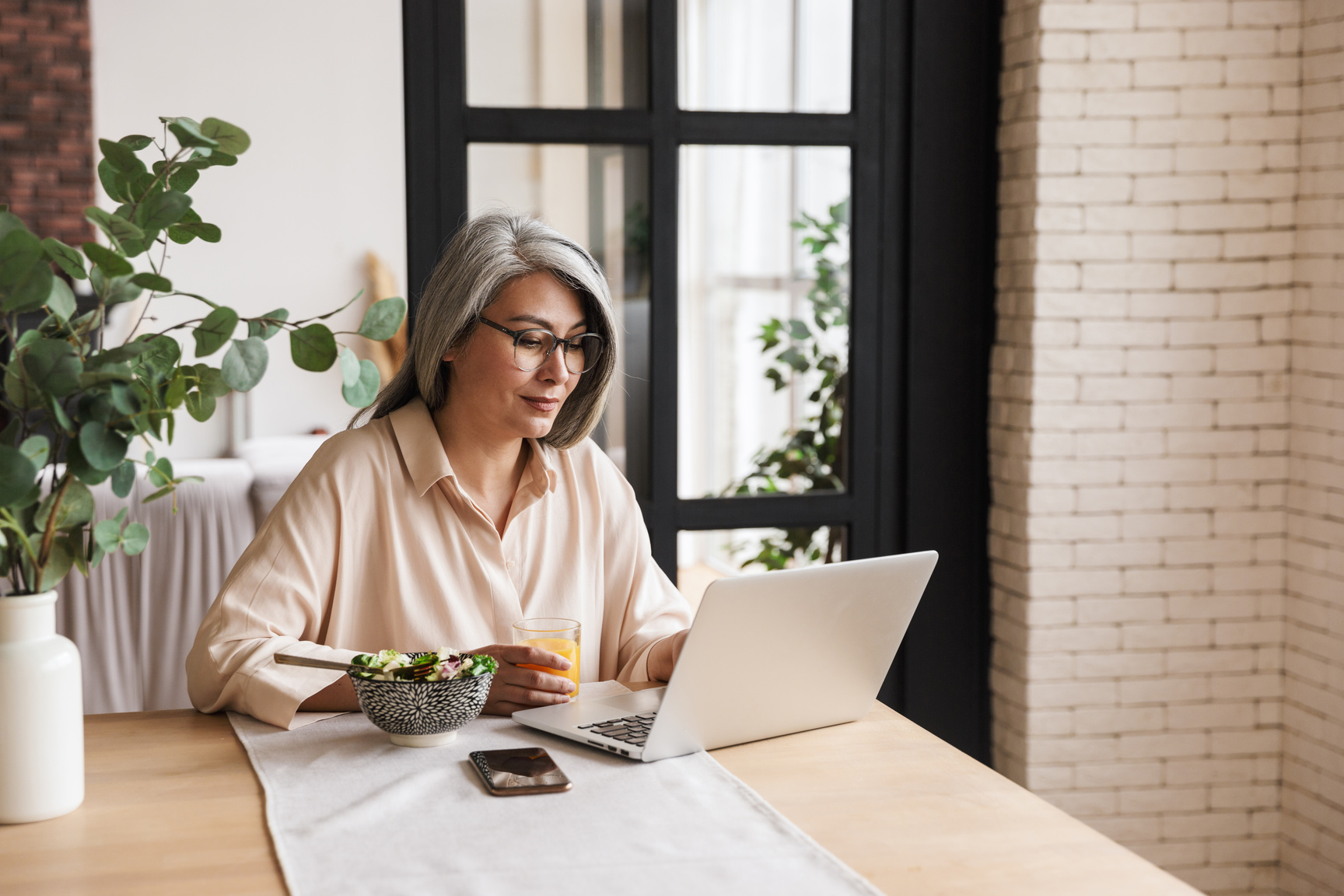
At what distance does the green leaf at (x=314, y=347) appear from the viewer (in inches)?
48.1

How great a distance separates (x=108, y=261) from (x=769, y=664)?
80cm

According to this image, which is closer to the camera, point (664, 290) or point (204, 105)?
point (664, 290)

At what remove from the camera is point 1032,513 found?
2629 millimetres

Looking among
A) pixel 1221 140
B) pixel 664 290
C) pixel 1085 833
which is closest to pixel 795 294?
pixel 664 290

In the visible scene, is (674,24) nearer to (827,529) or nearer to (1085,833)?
(827,529)

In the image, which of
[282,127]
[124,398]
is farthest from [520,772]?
[282,127]

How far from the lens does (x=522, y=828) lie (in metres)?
1.17

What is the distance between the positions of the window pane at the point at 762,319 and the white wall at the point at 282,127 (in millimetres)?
5049

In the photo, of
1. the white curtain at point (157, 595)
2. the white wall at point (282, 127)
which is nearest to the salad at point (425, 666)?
the white curtain at point (157, 595)

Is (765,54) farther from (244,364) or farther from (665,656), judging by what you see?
(244,364)

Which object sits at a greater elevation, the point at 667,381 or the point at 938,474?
the point at 667,381

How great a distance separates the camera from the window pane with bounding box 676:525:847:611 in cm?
277

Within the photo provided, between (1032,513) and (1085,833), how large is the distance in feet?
4.89

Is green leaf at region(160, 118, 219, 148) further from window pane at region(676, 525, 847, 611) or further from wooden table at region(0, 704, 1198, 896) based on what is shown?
window pane at region(676, 525, 847, 611)
